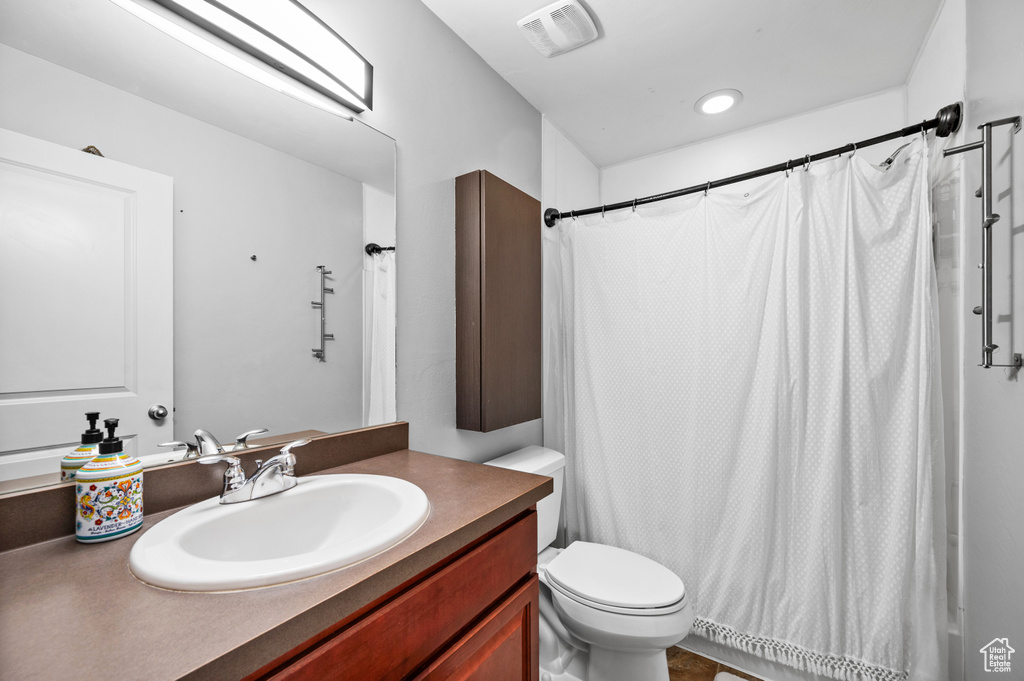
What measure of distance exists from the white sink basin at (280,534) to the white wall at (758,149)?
211 centimetres

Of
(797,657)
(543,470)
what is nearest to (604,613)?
(543,470)

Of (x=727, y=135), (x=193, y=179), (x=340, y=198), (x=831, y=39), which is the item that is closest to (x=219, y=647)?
(x=193, y=179)

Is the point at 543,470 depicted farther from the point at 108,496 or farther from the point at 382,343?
the point at 108,496

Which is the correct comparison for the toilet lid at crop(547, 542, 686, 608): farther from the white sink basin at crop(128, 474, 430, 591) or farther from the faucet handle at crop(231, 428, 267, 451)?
the faucet handle at crop(231, 428, 267, 451)

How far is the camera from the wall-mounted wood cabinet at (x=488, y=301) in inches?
57.9

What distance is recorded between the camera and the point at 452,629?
2.29 feet

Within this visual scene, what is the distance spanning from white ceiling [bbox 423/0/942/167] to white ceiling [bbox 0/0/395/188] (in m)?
0.70

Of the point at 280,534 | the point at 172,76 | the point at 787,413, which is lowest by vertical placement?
the point at 280,534

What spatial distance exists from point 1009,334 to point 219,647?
1633 mm

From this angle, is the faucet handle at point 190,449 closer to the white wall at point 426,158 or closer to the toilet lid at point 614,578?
the white wall at point 426,158

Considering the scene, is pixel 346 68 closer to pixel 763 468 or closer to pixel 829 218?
pixel 829 218

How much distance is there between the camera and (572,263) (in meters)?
1.99

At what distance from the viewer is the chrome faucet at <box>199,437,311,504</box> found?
79 centimetres

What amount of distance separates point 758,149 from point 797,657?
2134 millimetres
